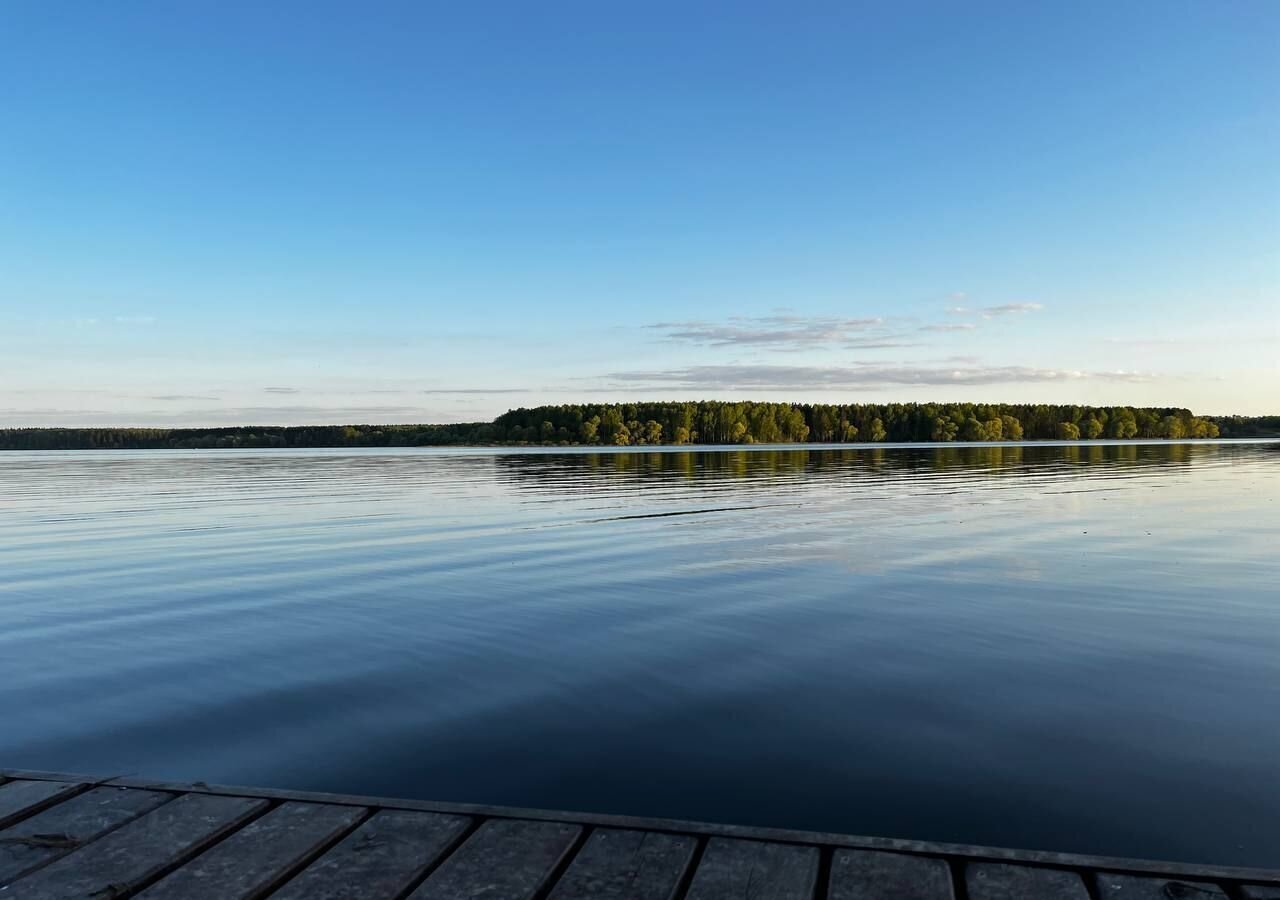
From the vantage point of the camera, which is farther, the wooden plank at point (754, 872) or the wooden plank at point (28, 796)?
the wooden plank at point (28, 796)

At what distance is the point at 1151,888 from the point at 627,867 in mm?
2500

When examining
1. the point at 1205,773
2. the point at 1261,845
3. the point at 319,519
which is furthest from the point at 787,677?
the point at 319,519

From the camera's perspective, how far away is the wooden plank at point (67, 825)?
4.62 metres

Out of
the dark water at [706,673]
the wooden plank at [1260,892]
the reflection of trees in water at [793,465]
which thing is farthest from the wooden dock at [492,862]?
the reflection of trees in water at [793,465]

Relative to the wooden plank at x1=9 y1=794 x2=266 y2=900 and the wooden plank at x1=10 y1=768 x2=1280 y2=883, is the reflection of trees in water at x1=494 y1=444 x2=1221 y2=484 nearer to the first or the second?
the wooden plank at x1=10 y1=768 x2=1280 y2=883

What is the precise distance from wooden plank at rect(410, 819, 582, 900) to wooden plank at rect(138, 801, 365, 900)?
77 centimetres

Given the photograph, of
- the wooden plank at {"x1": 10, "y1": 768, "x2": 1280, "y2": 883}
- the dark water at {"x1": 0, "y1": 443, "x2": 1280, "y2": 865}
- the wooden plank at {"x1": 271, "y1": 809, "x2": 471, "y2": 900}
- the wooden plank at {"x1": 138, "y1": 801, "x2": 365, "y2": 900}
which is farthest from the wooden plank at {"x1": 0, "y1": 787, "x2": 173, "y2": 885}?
the wooden plank at {"x1": 271, "y1": 809, "x2": 471, "y2": 900}

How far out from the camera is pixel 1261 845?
17.9ft

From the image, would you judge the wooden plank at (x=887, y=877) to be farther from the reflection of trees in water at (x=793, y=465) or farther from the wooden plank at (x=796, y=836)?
the reflection of trees in water at (x=793, y=465)

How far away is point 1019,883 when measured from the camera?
13.9 feet

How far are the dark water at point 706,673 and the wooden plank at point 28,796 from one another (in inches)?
47.1

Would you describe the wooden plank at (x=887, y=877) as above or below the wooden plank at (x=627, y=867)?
above

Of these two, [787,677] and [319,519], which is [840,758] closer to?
[787,677]

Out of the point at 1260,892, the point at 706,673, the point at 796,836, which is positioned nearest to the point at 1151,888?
the point at 1260,892
